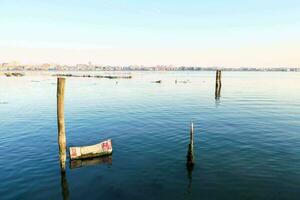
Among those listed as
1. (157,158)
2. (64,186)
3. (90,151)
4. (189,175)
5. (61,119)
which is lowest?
(64,186)

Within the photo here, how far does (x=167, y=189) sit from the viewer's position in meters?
16.1

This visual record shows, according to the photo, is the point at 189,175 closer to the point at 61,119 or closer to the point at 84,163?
the point at 84,163

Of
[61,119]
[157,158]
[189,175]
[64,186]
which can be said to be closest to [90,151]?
[61,119]

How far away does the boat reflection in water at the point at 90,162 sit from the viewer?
65.0 feet

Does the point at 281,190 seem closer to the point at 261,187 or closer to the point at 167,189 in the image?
the point at 261,187

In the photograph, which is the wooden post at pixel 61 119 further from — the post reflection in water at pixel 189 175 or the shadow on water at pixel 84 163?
the post reflection in water at pixel 189 175

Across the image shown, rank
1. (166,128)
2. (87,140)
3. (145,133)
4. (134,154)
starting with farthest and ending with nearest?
(166,128) → (145,133) → (87,140) → (134,154)

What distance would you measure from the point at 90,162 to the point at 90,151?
97 centimetres

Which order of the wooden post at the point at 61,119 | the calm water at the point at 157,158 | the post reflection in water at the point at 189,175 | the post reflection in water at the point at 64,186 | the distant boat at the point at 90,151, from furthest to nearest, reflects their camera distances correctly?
the distant boat at the point at 90,151
the wooden post at the point at 61,119
the post reflection in water at the point at 189,175
the calm water at the point at 157,158
the post reflection in water at the point at 64,186

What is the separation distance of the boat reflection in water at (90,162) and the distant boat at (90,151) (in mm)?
332

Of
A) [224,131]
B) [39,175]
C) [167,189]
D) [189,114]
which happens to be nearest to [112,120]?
[189,114]

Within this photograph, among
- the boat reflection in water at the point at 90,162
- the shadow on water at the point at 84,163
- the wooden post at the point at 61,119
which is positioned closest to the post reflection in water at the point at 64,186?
the shadow on water at the point at 84,163

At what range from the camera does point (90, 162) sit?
20422 millimetres

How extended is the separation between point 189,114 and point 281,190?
23.9m
